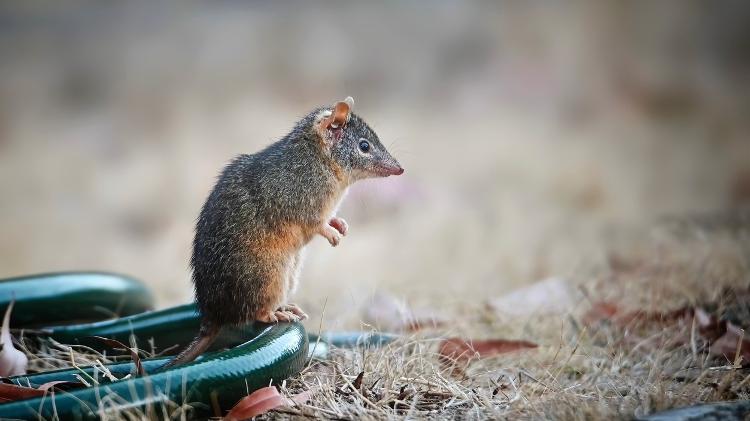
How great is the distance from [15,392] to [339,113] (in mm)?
1730

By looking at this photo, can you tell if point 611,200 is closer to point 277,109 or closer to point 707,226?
point 707,226

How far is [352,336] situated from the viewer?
3.73 metres

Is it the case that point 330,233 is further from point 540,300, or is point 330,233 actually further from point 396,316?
point 540,300

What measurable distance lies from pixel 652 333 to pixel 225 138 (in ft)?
20.0

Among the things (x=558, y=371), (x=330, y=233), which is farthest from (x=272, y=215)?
(x=558, y=371)

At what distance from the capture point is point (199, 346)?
3098mm

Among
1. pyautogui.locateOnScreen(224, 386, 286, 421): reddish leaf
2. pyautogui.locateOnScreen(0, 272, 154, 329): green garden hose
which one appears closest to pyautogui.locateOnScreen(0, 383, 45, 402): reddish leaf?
pyautogui.locateOnScreen(224, 386, 286, 421): reddish leaf

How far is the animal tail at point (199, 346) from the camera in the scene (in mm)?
3014

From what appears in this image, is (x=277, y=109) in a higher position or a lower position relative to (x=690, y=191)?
higher

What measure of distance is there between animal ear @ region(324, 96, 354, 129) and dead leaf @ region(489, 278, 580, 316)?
1.41 meters

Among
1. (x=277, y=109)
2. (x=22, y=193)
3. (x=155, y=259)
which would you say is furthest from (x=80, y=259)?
(x=277, y=109)

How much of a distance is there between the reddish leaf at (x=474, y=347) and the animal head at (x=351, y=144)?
2.73ft

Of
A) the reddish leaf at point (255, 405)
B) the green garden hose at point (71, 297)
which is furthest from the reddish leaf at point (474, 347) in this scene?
the green garden hose at point (71, 297)

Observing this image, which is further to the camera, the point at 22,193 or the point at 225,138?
the point at 225,138
